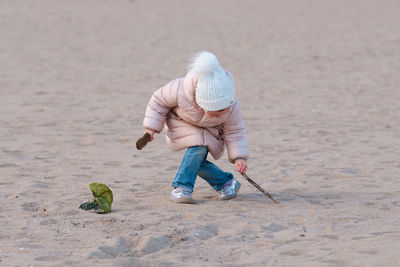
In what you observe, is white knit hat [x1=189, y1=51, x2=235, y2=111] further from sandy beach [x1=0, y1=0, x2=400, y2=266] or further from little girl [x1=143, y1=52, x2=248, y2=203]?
sandy beach [x1=0, y1=0, x2=400, y2=266]

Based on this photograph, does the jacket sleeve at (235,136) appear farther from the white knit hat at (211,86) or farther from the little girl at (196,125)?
the white knit hat at (211,86)

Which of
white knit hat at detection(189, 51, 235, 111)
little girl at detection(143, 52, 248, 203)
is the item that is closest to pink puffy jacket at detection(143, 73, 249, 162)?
little girl at detection(143, 52, 248, 203)

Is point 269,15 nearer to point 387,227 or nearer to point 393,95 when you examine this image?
point 393,95

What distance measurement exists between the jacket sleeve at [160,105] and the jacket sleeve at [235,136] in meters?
0.40

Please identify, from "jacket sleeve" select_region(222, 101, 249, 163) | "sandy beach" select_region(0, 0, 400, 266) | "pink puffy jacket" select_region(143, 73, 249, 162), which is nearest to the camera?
"sandy beach" select_region(0, 0, 400, 266)

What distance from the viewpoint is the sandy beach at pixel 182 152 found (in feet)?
12.2

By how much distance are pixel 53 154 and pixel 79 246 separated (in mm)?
2485

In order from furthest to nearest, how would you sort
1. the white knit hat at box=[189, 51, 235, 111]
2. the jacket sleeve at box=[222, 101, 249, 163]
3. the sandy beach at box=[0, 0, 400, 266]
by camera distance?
the jacket sleeve at box=[222, 101, 249, 163] < the white knit hat at box=[189, 51, 235, 111] < the sandy beach at box=[0, 0, 400, 266]

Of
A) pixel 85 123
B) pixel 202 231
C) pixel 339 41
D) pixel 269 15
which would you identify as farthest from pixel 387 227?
pixel 269 15

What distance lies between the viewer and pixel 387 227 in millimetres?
4113

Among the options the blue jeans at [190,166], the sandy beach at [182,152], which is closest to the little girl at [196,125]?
the blue jeans at [190,166]

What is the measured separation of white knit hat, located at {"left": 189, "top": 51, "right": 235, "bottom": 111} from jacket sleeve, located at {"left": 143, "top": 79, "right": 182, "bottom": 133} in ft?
0.87

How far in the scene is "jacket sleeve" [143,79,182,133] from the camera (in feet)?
14.7

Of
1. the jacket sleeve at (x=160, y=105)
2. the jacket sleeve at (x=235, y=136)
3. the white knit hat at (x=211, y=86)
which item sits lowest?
the jacket sleeve at (x=235, y=136)
